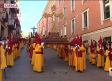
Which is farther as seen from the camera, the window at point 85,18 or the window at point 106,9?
the window at point 85,18

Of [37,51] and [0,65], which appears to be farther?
[37,51]

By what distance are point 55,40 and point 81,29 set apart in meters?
9.65

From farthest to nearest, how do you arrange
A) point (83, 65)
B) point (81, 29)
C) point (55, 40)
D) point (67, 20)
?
point (67, 20) < point (81, 29) < point (55, 40) < point (83, 65)

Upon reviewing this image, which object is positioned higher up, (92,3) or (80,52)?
(92,3)

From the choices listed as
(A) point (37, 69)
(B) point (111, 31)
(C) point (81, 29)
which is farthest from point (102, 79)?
(C) point (81, 29)

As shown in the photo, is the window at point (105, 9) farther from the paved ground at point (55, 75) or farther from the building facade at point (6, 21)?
the building facade at point (6, 21)

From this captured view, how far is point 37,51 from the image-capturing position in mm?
8023

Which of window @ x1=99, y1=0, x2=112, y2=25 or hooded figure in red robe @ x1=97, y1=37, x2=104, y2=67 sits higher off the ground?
window @ x1=99, y1=0, x2=112, y2=25

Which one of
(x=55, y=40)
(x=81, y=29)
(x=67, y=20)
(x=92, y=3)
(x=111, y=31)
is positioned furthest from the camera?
(x=67, y=20)

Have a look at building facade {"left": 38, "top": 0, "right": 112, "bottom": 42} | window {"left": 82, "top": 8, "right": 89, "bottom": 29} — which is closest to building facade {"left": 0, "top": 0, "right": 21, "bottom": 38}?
building facade {"left": 38, "top": 0, "right": 112, "bottom": 42}

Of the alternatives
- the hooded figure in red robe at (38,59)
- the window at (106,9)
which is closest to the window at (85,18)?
the window at (106,9)

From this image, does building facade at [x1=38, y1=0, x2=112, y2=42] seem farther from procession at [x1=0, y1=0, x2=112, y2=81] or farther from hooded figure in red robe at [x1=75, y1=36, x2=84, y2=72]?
hooded figure in red robe at [x1=75, y1=36, x2=84, y2=72]

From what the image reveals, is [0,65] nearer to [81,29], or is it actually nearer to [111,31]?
[111,31]

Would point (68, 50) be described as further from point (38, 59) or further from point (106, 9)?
point (106, 9)
